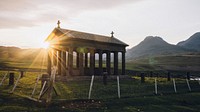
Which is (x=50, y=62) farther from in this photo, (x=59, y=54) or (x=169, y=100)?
(x=169, y=100)

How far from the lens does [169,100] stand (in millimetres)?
19375

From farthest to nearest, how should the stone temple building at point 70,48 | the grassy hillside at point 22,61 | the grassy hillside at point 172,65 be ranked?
the grassy hillside at point 172,65 → the grassy hillside at point 22,61 → the stone temple building at point 70,48

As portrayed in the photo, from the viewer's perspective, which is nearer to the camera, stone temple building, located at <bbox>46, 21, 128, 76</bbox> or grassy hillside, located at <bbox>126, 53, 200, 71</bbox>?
stone temple building, located at <bbox>46, 21, 128, 76</bbox>

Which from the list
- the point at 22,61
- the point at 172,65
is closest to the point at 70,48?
the point at 22,61

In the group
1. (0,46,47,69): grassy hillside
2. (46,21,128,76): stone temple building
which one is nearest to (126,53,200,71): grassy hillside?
(0,46,47,69): grassy hillside

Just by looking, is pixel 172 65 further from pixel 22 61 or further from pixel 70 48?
pixel 70 48

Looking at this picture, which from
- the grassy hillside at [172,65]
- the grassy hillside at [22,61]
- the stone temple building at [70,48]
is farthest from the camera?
the grassy hillside at [172,65]

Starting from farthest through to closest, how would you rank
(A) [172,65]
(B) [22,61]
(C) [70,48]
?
(A) [172,65], (B) [22,61], (C) [70,48]

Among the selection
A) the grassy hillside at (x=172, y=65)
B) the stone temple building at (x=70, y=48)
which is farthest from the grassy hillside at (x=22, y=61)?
the grassy hillside at (x=172, y=65)

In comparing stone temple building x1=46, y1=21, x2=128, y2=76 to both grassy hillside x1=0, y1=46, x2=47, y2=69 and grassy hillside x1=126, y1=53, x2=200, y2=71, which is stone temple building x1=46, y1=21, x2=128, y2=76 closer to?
grassy hillside x1=0, y1=46, x2=47, y2=69

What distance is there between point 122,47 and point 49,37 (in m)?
12.4

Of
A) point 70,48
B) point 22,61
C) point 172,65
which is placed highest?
point 70,48

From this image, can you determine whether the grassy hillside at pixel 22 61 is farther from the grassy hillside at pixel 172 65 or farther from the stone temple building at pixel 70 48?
the grassy hillside at pixel 172 65

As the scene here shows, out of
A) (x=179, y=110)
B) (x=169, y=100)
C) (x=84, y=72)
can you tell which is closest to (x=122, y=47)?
(x=84, y=72)
